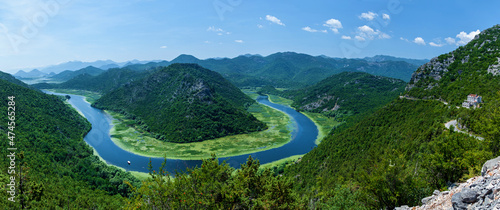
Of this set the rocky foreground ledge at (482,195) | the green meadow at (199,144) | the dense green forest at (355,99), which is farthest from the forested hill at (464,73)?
the dense green forest at (355,99)

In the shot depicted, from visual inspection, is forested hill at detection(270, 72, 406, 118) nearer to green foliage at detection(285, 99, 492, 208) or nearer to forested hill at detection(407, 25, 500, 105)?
forested hill at detection(407, 25, 500, 105)

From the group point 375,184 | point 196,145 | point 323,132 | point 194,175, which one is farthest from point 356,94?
point 194,175

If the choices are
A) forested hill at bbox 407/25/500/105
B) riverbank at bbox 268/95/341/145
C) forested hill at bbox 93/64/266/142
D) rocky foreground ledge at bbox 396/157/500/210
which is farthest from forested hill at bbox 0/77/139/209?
riverbank at bbox 268/95/341/145

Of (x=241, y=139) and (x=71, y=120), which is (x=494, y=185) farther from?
(x=71, y=120)

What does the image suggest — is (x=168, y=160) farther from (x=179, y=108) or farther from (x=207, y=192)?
(x=207, y=192)

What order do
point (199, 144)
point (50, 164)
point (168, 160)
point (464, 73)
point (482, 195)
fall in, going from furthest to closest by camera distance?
1. point (199, 144)
2. point (168, 160)
3. point (50, 164)
4. point (464, 73)
5. point (482, 195)

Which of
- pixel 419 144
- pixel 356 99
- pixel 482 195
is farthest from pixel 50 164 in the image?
pixel 356 99
